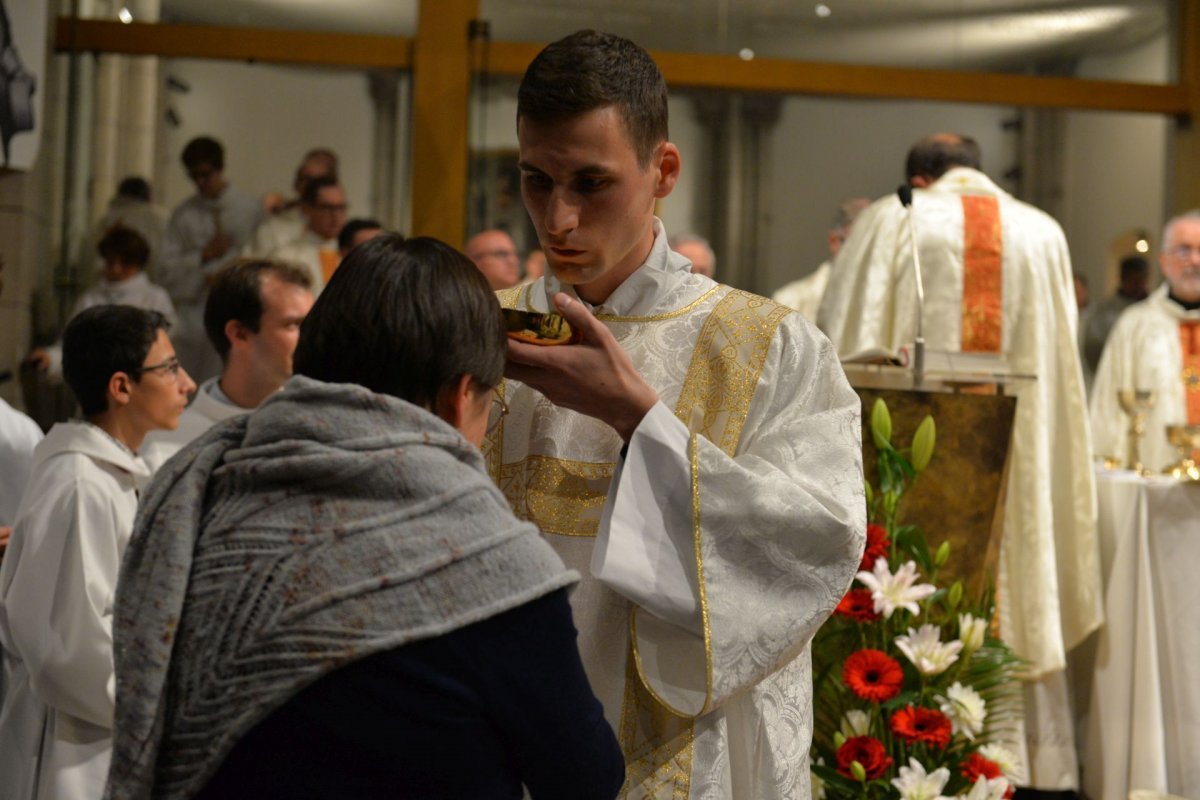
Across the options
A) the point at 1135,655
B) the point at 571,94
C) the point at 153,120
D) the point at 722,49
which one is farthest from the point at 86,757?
the point at 722,49

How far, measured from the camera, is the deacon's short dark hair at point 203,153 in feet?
23.7

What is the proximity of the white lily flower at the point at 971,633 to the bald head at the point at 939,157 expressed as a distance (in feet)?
7.71

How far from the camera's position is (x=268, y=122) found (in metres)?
7.31

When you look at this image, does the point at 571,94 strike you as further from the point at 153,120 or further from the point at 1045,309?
the point at 153,120

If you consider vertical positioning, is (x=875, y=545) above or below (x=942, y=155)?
below

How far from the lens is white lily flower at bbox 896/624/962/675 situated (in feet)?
10.2

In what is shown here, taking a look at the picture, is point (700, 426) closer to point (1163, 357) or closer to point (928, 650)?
point (928, 650)

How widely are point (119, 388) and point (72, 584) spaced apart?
21.8 inches

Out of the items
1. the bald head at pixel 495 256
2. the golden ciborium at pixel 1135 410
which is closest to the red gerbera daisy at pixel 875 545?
the golden ciborium at pixel 1135 410

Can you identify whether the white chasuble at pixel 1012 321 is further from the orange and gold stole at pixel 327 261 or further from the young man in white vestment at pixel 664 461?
the orange and gold stole at pixel 327 261

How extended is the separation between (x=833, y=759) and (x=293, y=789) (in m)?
2.22

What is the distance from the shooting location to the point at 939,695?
3.21 meters

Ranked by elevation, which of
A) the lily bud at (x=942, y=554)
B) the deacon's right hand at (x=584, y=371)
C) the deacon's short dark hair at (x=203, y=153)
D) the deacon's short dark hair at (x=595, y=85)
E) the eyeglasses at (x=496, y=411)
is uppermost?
the deacon's short dark hair at (x=203, y=153)

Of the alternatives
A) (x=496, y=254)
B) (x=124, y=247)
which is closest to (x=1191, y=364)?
(x=496, y=254)
